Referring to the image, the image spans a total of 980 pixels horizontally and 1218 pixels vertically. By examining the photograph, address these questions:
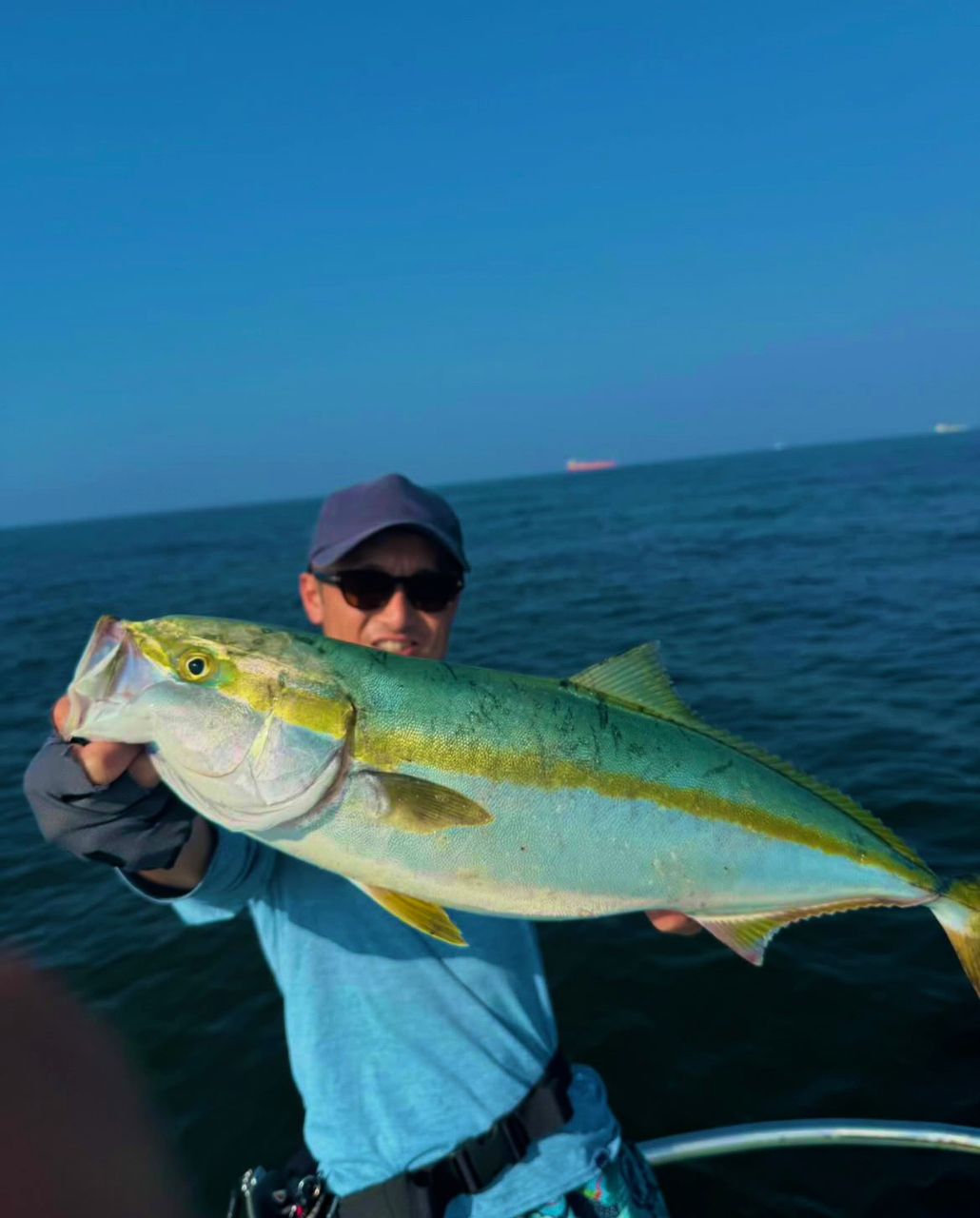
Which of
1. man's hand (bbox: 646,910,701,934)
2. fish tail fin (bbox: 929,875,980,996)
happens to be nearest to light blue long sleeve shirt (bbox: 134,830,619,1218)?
man's hand (bbox: 646,910,701,934)

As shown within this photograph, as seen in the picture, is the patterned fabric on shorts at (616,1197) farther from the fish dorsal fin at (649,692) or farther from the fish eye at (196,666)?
the fish eye at (196,666)

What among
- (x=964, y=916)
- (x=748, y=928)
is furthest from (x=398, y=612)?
(x=964, y=916)

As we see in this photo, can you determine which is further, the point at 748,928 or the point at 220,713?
the point at 748,928

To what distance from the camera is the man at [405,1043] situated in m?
2.40

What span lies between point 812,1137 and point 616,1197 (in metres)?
1.38

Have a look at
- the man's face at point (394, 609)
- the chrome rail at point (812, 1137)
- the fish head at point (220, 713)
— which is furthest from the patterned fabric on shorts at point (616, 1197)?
the man's face at point (394, 609)

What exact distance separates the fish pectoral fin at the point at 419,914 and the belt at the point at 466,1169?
790 mm

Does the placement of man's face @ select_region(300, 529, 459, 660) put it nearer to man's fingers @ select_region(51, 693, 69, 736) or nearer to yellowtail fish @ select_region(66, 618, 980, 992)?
A: yellowtail fish @ select_region(66, 618, 980, 992)

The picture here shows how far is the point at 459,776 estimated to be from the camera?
7.61ft

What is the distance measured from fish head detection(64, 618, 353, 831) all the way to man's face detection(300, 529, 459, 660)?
0.86 meters

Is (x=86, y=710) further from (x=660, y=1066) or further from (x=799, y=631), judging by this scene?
(x=799, y=631)

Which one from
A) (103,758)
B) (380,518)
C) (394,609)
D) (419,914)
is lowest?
(419,914)

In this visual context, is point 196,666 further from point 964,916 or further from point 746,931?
point 964,916

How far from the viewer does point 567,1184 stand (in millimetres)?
2549
